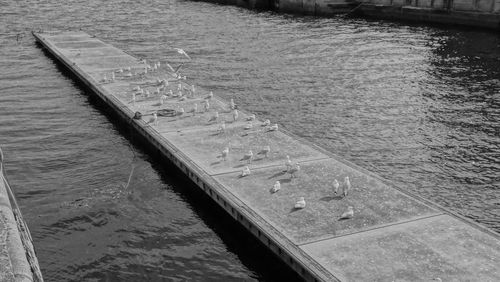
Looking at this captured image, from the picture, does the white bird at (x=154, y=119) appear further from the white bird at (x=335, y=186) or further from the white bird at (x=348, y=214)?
the white bird at (x=348, y=214)

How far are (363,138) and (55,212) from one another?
1798 centimetres

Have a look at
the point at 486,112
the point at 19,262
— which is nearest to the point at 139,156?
the point at 19,262

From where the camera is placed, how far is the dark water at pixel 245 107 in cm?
2188

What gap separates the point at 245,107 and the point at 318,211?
1830 cm

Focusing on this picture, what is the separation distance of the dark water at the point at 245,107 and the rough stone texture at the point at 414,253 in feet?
8.87

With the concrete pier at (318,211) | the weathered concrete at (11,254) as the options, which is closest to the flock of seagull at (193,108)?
the concrete pier at (318,211)

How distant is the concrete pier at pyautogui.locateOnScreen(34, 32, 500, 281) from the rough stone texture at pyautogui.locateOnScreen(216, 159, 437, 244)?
38mm

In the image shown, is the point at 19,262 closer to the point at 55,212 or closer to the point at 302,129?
the point at 55,212

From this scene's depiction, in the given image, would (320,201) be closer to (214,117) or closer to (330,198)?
(330,198)

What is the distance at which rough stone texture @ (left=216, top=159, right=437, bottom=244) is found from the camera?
66.8 ft

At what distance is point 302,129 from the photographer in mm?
34812

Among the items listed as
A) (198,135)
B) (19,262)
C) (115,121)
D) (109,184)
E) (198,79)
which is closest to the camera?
(19,262)

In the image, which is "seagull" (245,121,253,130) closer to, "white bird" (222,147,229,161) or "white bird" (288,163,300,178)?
"white bird" (222,147,229,161)

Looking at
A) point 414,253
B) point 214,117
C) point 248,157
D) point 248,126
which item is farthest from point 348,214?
point 214,117
